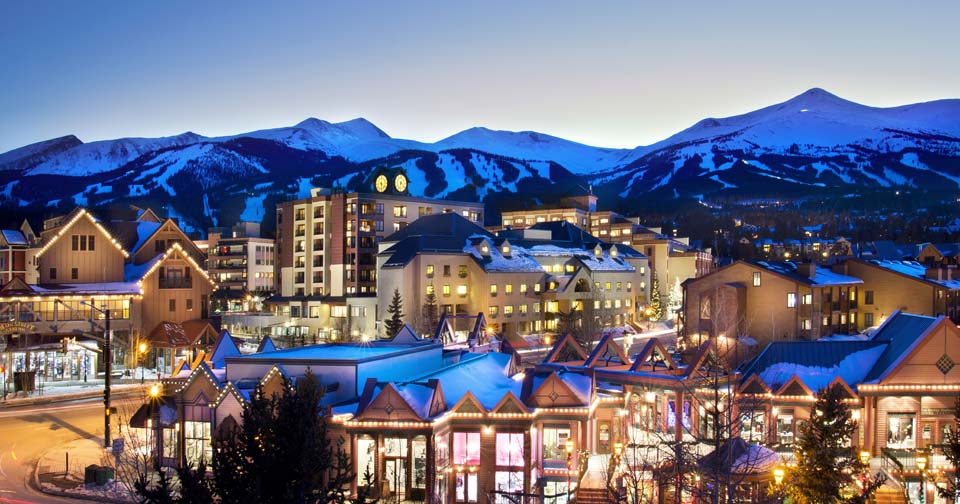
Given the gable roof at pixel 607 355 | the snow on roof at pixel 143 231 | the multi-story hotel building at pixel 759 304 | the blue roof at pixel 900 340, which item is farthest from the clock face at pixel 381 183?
the blue roof at pixel 900 340

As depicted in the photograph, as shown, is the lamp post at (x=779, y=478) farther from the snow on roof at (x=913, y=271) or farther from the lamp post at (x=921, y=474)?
the snow on roof at (x=913, y=271)

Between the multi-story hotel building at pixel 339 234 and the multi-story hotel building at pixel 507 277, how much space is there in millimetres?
8729

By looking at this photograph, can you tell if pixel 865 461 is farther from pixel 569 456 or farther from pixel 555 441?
pixel 555 441

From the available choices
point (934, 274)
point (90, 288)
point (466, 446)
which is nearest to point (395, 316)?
point (90, 288)

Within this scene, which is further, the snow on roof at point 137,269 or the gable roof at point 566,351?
the snow on roof at point 137,269

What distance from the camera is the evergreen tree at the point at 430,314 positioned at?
7781 centimetres

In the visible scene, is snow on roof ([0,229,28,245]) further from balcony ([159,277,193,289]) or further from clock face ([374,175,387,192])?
clock face ([374,175,387,192])

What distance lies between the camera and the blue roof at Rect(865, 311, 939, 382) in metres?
34.3

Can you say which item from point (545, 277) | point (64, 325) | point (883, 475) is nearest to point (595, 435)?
point (883, 475)

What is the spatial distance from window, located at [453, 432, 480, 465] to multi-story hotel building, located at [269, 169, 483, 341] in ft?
219

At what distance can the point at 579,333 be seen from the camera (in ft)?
257

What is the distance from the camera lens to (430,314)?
78.3 metres

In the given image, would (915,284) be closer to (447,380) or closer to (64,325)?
(447,380)

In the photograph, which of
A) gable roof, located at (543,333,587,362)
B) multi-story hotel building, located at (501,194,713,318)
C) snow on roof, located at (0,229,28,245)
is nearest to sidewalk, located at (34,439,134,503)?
gable roof, located at (543,333,587,362)
